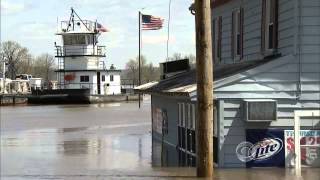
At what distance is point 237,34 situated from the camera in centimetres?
1869

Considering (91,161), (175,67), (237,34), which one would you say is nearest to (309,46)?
(237,34)

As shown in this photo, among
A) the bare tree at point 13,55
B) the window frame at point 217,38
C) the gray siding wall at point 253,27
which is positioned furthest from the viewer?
the bare tree at point 13,55

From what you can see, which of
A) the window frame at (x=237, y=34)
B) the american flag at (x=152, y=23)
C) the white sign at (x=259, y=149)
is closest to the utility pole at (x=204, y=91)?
the white sign at (x=259, y=149)

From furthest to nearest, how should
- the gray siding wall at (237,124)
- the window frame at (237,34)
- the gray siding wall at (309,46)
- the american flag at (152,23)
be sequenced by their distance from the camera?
the american flag at (152,23)
the window frame at (237,34)
the gray siding wall at (237,124)
the gray siding wall at (309,46)

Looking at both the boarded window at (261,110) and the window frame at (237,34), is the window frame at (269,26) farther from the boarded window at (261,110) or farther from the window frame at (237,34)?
the window frame at (237,34)

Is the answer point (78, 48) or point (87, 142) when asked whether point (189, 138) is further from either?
point (78, 48)

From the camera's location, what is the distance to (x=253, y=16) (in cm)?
1711

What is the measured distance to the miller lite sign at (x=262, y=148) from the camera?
47.3 feet

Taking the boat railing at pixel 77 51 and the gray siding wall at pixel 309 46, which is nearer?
the gray siding wall at pixel 309 46

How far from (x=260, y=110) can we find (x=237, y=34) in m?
5.13

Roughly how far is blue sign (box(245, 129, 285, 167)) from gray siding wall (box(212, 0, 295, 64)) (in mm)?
2030

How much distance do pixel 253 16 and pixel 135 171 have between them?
18.8 feet

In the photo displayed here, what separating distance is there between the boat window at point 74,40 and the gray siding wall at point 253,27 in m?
55.2

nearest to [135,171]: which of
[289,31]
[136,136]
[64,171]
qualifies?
[64,171]
